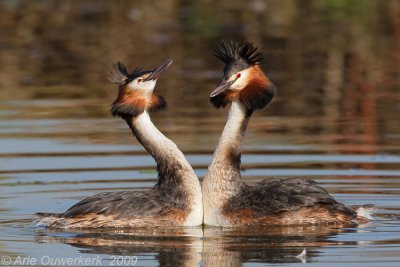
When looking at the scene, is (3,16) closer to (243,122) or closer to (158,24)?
(158,24)

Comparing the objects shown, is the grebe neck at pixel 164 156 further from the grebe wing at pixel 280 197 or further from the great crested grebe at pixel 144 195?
the grebe wing at pixel 280 197

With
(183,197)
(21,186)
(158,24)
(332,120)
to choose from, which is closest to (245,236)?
(183,197)

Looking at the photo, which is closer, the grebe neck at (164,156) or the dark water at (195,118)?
the dark water at (195,118)

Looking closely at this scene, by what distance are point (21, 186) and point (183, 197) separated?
2394 mm

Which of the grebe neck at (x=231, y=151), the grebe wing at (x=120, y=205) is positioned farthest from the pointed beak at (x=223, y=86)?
the grebe wing at (x=120, y=205)

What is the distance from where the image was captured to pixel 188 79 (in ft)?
68.9

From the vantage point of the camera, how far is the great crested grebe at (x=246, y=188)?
11.7 metres

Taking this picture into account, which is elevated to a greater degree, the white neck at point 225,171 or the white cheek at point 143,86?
the white cheek at point 143,86

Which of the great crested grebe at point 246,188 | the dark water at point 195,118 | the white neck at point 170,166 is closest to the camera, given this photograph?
the dark water at point 195,118

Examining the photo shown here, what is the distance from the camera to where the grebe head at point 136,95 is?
40.4ft

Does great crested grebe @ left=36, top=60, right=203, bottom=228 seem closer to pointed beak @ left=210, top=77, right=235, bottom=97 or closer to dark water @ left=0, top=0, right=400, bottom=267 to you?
dark water @ left=0, top=0, right=400, bottom=267

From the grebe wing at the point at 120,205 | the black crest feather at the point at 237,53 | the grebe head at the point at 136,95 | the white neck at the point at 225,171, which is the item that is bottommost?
the grebe wing at the point at 120,205

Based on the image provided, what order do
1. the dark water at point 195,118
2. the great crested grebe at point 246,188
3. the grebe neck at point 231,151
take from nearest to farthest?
the dark water at point 195,118
the great crested grebe at point 246,188
the grebe neck at point 231,151

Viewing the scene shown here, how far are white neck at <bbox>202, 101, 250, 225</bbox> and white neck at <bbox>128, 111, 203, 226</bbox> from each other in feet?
0.37
